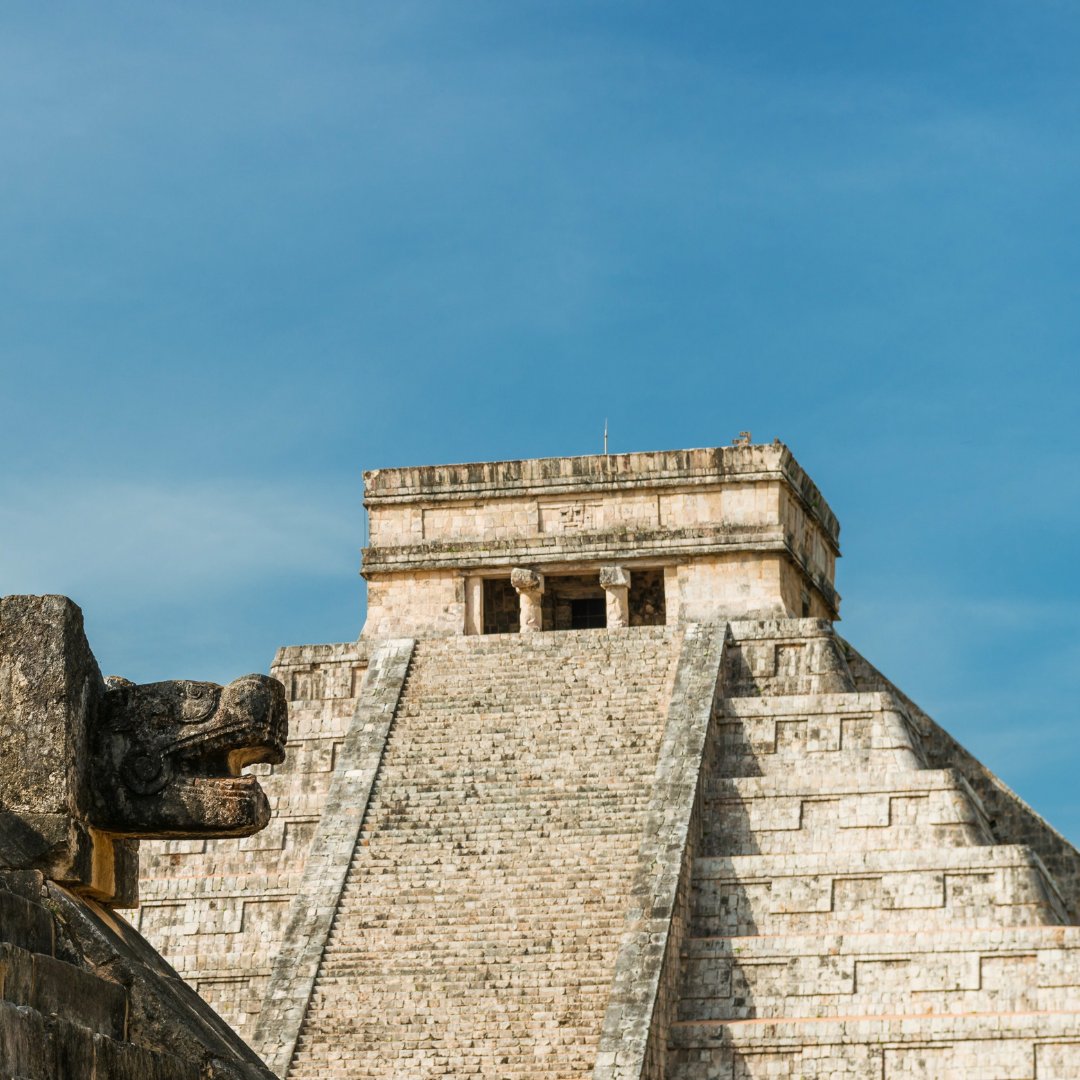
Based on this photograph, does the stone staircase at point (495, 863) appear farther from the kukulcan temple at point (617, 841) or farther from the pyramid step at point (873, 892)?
the pyramid step at point (873, 892)

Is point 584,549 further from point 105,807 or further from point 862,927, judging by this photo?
point 105,807

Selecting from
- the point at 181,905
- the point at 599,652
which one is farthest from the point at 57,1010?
the point at 599,652

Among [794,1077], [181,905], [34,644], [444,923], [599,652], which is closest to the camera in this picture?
[34,644]

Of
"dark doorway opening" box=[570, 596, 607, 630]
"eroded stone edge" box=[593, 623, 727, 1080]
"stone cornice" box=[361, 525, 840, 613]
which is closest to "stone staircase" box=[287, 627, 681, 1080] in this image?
"eroded stone edge" box=[593, 623, 727, 1080]

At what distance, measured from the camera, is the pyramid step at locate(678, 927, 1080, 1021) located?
1817 cm

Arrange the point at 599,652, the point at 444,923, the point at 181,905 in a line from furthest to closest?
the point at 599,652, the point at 181,905, the point at 444,923

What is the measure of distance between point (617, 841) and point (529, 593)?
4643 mm

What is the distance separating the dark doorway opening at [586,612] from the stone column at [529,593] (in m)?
1.52

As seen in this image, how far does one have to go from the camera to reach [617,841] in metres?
20.0

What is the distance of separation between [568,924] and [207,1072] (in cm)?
1309

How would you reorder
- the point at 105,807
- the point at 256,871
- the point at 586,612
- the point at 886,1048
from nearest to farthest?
the point at 105,807 < the point at 886,1048 < the point at 256,871 < the point at 586,612

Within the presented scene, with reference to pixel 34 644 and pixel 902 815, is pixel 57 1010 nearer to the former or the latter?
pixel 34 644

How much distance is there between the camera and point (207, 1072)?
6215mm

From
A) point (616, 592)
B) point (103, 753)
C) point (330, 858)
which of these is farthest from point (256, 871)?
point (103, 753)
